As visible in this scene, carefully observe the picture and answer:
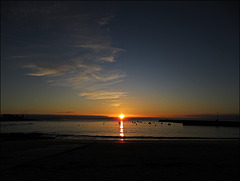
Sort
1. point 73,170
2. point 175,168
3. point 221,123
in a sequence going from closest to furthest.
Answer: point 73,170 < point 175,168 < point 221,123

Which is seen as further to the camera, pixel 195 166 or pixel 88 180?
pixel 195 166

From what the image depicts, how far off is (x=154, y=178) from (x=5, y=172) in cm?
871

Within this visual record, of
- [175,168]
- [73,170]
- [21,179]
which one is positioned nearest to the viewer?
[21,179]

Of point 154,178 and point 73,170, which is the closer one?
point 154,178

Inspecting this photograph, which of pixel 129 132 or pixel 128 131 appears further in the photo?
pixel 128 131

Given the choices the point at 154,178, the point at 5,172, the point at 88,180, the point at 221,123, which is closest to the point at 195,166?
the point at 154,178

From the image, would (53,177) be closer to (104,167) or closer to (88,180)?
(88,180)

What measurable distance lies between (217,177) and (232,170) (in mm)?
2126

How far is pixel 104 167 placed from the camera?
12219 millimetres

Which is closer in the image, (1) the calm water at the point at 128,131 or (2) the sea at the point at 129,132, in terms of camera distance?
(2) the sea at the point at 129,132

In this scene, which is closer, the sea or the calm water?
the sea

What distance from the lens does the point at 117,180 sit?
955 centimetres

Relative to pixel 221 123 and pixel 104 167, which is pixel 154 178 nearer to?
pixel 104 167

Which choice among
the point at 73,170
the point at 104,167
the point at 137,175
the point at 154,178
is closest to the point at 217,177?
the point at 154,178
